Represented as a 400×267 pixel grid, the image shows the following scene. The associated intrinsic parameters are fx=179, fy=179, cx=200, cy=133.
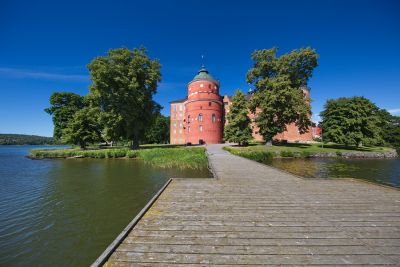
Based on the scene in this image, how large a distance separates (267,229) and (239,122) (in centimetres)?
3219

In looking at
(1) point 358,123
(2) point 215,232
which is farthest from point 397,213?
(1) point 358,123

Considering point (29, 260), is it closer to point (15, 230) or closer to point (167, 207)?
point (15, 230)

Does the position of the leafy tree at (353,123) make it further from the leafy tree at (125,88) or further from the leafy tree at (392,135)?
the leafy tree at (125,88)

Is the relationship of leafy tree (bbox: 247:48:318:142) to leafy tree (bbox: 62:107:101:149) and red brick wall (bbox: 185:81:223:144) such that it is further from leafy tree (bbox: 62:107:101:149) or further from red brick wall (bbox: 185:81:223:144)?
leafy tree (bbox: 62:107:101:149)

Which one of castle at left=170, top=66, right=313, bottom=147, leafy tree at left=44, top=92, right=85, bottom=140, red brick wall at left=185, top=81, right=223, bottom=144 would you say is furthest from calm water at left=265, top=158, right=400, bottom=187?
leafy tree at left=44, top=92, right=85, bottom=140

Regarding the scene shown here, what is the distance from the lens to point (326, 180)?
8.63 metres

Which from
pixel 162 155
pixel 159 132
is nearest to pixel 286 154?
pixel 162 155

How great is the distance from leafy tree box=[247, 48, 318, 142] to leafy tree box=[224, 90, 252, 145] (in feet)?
9.45

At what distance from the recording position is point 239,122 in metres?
35.2

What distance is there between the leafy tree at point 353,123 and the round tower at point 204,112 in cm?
2295

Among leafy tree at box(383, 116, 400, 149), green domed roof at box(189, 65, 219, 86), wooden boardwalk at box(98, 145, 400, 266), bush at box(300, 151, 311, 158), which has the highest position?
green domed roof at box(189, 65, 219, 86)

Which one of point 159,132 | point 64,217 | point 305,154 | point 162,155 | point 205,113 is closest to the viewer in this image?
point 64,217

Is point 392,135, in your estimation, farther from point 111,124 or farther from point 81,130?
point 81,130

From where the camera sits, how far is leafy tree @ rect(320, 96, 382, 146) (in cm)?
3108
